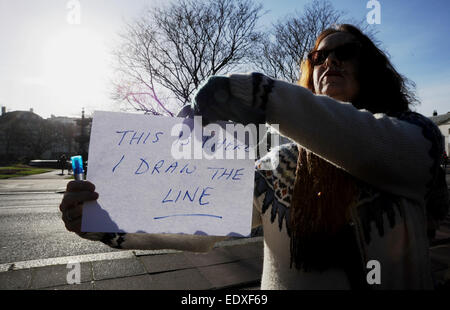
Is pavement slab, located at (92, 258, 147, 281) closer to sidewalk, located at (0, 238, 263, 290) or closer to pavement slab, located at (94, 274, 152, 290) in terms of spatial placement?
sidewalk, located at (0, 238, 263, 290)

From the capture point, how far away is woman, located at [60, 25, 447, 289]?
0.71 metres

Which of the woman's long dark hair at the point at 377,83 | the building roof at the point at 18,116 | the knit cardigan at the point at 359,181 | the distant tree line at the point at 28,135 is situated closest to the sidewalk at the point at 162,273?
the knit cardigan at the point at 359,181

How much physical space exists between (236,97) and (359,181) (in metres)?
0.59

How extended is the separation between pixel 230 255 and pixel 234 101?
3.69 m

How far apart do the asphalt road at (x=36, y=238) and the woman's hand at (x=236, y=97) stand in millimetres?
4357

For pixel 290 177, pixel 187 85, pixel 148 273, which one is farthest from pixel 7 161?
pixel 290 177

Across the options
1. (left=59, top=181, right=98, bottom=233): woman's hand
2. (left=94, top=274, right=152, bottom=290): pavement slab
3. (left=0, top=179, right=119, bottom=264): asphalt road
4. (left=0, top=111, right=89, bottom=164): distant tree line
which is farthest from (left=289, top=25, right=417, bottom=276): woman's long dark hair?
(left=0, top=111, right=89, bottom=164): distant tree line

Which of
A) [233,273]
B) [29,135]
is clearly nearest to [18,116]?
[29,135]

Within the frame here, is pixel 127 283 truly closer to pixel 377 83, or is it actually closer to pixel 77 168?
pixel 77 168

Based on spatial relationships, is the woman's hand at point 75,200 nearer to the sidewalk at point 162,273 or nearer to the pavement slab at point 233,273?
the sidewalk at point 162,273

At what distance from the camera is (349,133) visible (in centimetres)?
71

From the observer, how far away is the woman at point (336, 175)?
0.71 metres
